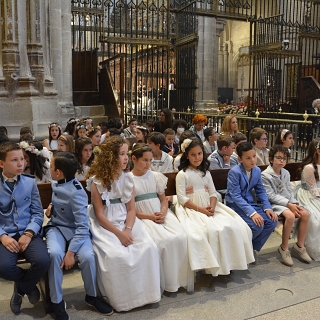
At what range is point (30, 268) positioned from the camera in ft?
9.13

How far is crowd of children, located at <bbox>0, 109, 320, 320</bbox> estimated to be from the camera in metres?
2.93

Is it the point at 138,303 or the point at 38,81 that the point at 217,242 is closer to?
the point at 138,303

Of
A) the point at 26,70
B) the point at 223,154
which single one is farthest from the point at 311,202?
the point at 26,70

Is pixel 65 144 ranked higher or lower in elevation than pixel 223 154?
higher

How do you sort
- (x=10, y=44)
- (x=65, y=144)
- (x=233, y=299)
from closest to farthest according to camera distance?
(x=233, y=299), (x=65, y=144), (x=10, y=44)

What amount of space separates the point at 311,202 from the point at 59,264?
260cm

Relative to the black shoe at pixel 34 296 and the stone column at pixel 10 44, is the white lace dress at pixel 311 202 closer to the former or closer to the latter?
the black shoe at pixel 34 296

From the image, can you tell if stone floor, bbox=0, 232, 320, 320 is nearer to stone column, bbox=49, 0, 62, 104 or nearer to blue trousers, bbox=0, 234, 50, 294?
blue trousers, bbox=0, 234, 50, 294

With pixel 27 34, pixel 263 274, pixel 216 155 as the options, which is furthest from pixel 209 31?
pixel 263 274

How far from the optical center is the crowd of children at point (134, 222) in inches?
115

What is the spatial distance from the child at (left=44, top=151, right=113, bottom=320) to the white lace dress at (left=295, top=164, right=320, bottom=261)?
6.85 ft

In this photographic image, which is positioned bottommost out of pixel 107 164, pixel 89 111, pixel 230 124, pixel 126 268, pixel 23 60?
pixel 126 268

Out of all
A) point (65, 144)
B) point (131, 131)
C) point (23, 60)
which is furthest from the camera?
point (131, 131)

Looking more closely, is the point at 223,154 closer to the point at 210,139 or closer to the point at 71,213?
the point at 210,139
